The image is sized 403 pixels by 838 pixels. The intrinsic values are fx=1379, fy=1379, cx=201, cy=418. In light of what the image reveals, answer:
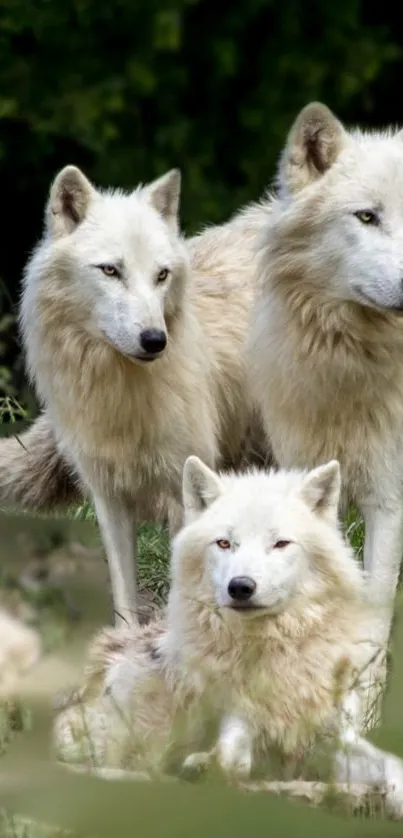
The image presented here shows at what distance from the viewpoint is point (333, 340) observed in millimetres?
4344

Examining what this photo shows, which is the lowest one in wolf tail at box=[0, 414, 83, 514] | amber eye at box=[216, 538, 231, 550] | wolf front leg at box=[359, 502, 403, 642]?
amber eye at box=[216, 538, 231, 550]

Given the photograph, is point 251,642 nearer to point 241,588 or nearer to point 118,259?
point 241,588

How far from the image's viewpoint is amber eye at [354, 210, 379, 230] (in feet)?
13.1

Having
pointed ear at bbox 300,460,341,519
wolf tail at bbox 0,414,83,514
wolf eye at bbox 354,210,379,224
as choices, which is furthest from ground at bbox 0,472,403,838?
wolf tail at bbox 0,414,83,514

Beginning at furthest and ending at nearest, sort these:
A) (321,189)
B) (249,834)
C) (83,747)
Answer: (321,189) → (83,747) → (249,834)

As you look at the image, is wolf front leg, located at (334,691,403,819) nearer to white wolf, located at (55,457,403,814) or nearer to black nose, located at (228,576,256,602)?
white wolf, located at (55,457,403,814)

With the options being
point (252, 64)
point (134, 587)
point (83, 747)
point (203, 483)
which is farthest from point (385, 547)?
point (252, 64)

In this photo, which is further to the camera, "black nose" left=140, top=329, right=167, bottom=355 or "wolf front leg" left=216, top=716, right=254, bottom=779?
"black nose" left=140, top=329, right=167, bottom=355

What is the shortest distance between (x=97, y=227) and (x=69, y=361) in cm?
48

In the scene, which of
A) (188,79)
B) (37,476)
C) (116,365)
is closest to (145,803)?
Answer: (116,365)

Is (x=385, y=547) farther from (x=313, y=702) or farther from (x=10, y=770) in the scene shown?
(x=10, y=770)

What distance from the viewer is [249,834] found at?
2.89 feet

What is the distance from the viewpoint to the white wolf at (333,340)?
4.16 m

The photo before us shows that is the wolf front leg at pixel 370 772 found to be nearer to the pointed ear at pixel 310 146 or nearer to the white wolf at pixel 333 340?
the white wolf at pixel 333 340
